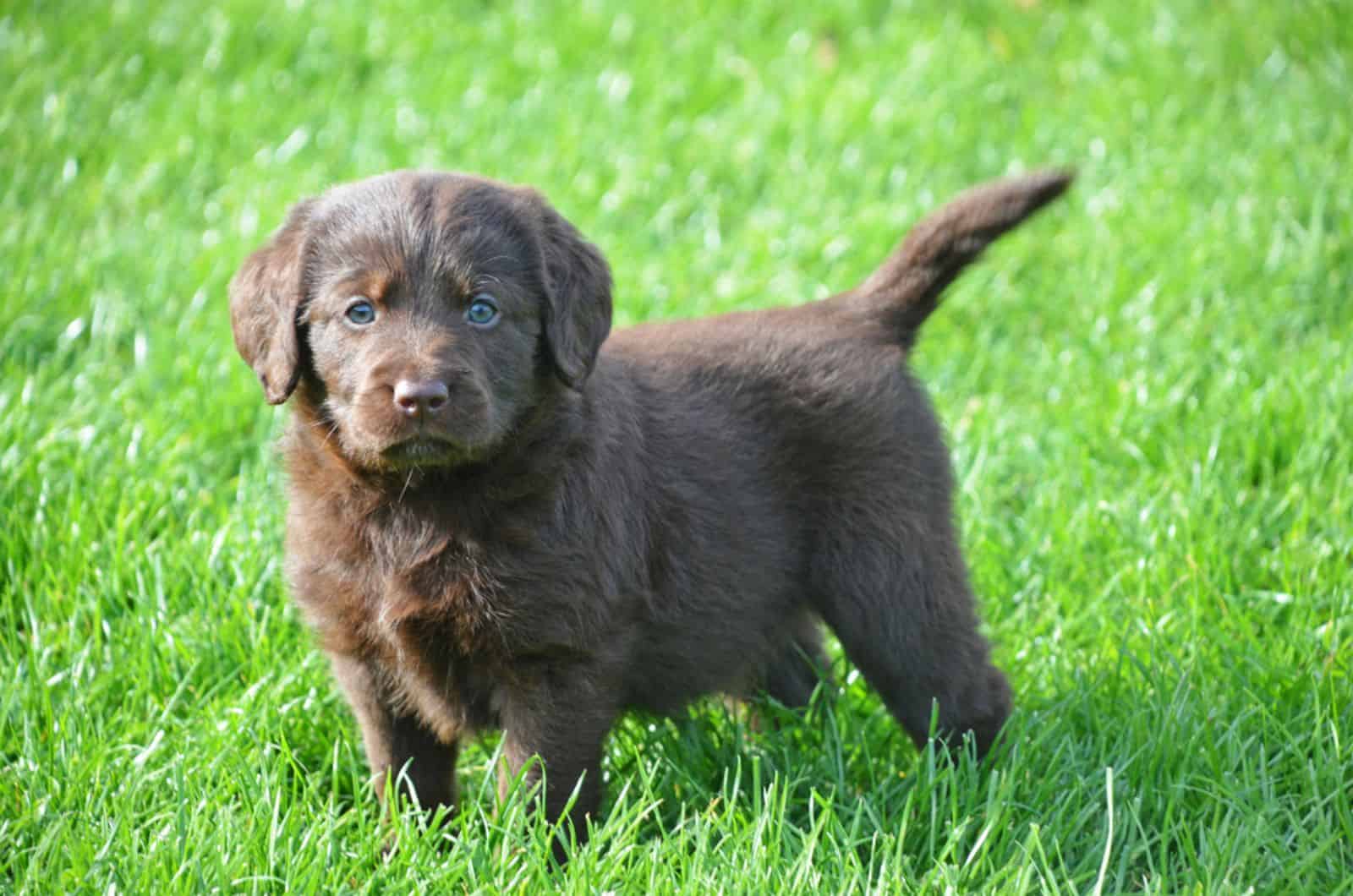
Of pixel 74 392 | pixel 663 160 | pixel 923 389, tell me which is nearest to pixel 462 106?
pixel 663 160

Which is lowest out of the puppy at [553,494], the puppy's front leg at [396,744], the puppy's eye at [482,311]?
the puppy's front leg at [396,744]

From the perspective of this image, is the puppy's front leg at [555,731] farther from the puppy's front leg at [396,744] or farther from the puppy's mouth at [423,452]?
the puppy's mouth at [423,452]

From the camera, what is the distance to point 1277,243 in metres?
4.95

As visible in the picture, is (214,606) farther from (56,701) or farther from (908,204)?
(908,204)

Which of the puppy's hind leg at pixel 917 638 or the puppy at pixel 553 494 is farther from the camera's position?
the puppy's hind leg at pixel 917 638

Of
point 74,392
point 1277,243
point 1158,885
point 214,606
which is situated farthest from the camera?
point 1277,243

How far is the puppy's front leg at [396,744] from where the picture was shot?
9.09ft

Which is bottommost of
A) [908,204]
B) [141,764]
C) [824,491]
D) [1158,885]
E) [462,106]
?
[1158,885]

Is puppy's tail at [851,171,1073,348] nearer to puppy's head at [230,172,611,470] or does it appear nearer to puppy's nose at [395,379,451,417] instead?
puppy's head at [230,172,611,470]

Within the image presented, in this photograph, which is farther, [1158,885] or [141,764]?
[141,764]

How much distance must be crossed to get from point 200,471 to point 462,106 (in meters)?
2.62

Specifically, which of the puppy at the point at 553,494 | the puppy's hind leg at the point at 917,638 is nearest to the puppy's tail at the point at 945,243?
the puppy at the point at 553,494

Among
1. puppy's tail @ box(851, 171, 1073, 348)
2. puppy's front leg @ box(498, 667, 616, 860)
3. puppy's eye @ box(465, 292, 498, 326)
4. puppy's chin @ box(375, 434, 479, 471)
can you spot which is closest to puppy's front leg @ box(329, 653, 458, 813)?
puppy's front leg @ box(498, 667, 616, 860)

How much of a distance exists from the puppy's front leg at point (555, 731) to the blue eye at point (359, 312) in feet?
2.34
